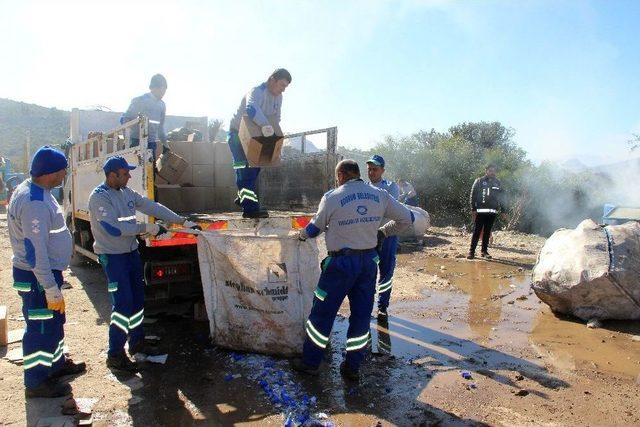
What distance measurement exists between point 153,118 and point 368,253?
3.85 m

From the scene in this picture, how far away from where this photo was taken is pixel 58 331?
3.44 metres

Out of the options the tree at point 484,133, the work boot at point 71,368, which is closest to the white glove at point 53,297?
the work boot at point 71,368

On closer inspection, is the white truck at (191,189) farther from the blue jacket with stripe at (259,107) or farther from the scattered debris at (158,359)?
the blue jacket with stripe at (259,107)

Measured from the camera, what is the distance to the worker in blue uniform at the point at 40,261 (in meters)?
3.12

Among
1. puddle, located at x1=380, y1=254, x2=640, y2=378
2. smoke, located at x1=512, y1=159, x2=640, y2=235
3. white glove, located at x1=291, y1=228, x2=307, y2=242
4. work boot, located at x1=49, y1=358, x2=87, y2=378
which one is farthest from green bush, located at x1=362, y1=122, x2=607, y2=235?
work boot, located at x1=49, y1=358, x2=87, y2=378

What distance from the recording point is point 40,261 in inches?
122

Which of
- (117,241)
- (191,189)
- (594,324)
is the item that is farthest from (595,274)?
(191,189)

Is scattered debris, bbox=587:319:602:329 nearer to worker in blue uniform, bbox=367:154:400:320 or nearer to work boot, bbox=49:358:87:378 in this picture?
worker in blue uniform, bbox=367:154:400:320

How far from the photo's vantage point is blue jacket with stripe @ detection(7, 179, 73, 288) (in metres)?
3.11

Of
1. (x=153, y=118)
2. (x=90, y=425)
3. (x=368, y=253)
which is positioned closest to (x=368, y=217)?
(x=368, y=253)

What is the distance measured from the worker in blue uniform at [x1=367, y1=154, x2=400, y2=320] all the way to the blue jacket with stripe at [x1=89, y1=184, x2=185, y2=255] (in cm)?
241

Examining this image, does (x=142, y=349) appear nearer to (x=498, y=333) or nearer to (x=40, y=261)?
(x=40, y=261)

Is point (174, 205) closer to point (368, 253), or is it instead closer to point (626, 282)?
point (368, 253)

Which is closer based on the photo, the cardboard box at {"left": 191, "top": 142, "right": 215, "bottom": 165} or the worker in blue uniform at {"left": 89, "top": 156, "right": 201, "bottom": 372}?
the worker in blue uniform at {"left": 89, "top": 156, "right": 201, "bottom": 372}
